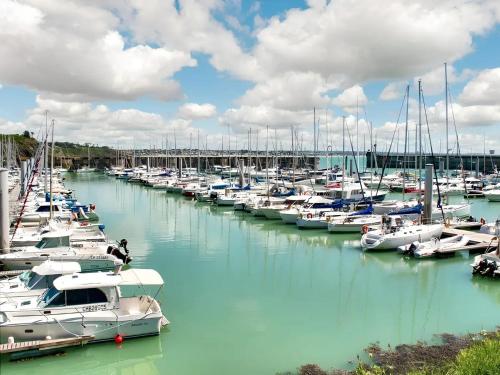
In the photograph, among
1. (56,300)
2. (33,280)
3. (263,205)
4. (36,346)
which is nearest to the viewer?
(36,346)

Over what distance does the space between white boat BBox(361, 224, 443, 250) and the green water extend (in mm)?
857

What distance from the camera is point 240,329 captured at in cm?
1869

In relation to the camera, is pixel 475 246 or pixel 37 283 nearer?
pixel 37 283

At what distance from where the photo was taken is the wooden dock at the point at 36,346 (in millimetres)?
15000

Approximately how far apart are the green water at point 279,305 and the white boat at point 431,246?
2.82 feet

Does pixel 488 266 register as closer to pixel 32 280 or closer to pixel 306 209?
pixel 32 280

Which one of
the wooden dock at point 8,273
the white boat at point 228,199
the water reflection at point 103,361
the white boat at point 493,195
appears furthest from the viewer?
the white boat at point 493,195

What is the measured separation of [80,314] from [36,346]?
1655mm

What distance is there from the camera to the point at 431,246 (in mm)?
31469

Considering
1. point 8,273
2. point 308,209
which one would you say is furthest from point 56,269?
point 308,209

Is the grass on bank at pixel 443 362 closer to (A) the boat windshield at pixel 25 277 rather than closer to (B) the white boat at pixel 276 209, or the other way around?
(A) the boat windshield at pixel 25 277

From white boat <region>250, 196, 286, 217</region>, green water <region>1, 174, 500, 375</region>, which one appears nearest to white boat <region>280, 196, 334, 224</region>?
white boat <region>250, 196, 286, 217</region>

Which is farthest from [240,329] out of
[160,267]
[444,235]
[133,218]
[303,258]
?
[133,218]

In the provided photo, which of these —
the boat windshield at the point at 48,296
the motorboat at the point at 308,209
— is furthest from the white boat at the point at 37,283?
the motorboat at the point at 308,209
